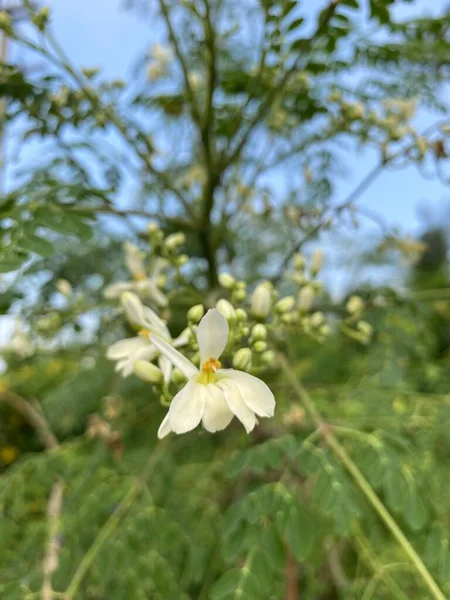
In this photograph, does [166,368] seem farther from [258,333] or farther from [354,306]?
[354,306]

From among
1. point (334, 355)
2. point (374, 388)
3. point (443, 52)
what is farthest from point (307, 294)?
point (334, 355)

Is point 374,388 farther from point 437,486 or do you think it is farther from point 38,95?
point 38,95

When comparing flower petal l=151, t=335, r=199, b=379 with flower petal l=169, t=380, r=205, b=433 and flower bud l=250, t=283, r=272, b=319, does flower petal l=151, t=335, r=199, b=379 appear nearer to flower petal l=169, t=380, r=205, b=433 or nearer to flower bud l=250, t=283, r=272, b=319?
flower petal l=169, t=380, r=205, b=433

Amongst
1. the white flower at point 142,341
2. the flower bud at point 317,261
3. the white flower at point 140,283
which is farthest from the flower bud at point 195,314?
the flower bud at point 317,261

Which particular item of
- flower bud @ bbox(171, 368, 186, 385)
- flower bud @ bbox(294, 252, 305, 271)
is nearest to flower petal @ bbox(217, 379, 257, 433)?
flower bud @ bbox(171, 368, 186, 385)

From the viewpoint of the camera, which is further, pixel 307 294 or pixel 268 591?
pixel 307 294

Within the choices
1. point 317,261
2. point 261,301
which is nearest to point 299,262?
point 317,261

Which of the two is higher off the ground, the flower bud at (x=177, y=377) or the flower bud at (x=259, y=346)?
the flower bud at (x=177, y=377)

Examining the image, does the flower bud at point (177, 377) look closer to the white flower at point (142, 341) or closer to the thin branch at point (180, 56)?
the white flower at point (142, 341)
